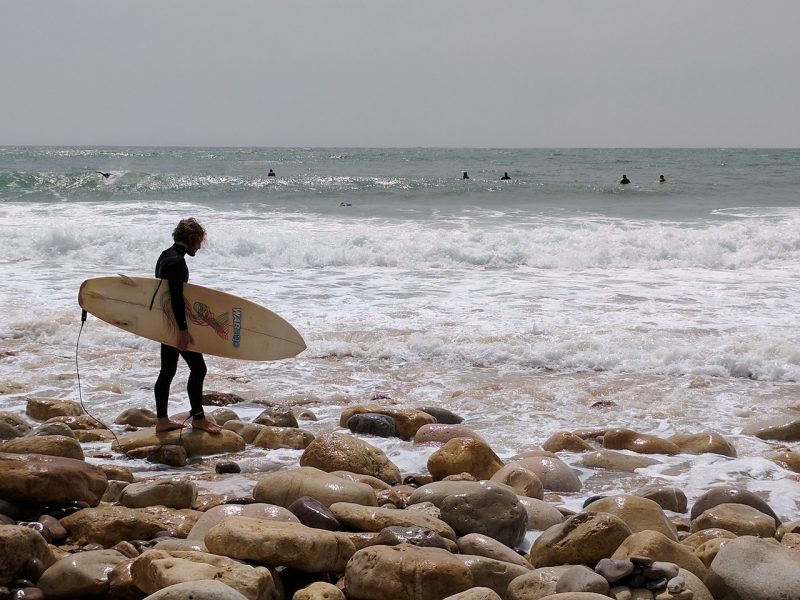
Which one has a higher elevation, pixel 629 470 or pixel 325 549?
pixel 325 549

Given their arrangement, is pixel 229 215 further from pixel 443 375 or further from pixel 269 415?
pixel 269 415

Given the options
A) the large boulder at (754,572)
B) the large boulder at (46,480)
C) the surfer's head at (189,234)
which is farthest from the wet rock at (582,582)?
the surfer's head at (189,234)

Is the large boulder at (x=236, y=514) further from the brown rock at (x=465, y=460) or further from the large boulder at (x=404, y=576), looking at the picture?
the brown rock at (x=465, y=460)

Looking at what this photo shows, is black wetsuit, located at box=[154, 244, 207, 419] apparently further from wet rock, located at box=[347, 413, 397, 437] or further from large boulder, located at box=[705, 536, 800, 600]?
large boulder, located at box=[705, 536, 800, 600]

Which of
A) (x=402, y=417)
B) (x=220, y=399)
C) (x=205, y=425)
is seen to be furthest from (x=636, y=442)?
(x=220, y=399)

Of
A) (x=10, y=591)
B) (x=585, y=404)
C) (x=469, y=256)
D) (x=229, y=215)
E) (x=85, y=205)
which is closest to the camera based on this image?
(x=10, y=591)

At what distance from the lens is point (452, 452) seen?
5.45m

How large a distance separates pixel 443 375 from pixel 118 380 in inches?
122

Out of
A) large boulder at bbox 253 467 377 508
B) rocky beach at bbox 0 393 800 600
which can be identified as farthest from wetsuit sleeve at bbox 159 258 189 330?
large boulder at bbox 253 467 377 508

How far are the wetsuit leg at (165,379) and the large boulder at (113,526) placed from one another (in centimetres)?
186

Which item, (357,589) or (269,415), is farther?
(269,415)

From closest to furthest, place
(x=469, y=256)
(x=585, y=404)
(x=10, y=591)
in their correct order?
(x=10, y=591) → (x=585, y=404) → (x=469, y=256)

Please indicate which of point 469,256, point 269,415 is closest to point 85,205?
point 469,256

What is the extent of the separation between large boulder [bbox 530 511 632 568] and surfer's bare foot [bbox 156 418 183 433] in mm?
3084
